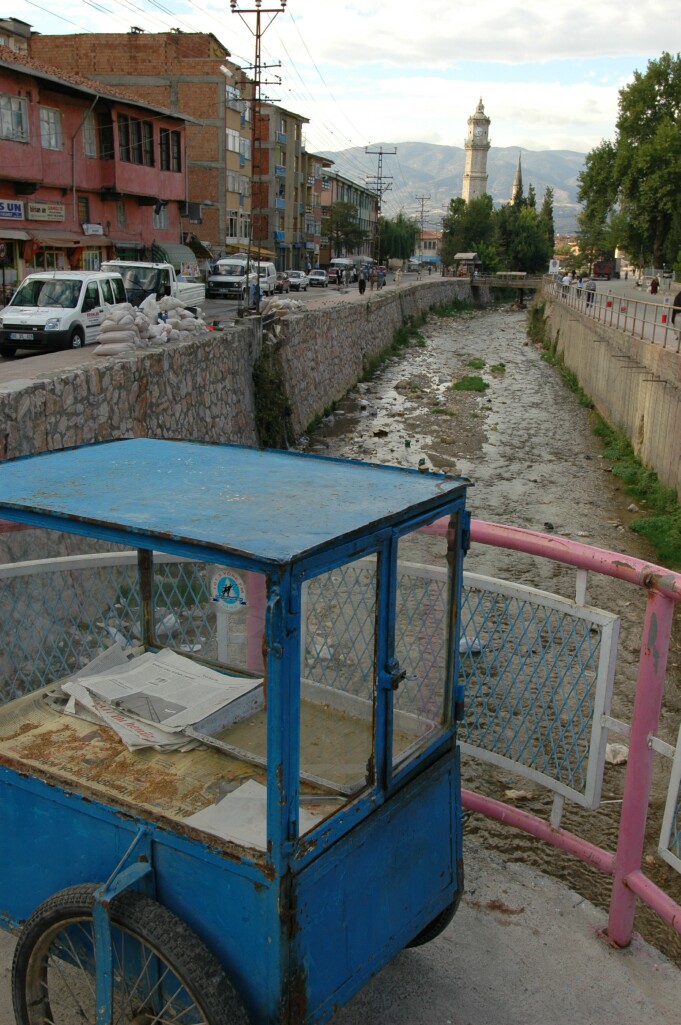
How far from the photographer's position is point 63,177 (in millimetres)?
27922

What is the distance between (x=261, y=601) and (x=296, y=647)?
1.45 meters

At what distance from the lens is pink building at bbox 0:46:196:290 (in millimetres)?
25156

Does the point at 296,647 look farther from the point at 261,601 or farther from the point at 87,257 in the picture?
the point at 87,257

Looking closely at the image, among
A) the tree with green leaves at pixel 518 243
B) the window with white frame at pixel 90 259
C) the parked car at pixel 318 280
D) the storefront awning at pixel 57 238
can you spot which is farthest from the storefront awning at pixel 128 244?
the tree with green leaves at pixel 518 243

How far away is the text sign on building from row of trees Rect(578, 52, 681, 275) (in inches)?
1726

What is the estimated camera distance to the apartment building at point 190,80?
46.5m

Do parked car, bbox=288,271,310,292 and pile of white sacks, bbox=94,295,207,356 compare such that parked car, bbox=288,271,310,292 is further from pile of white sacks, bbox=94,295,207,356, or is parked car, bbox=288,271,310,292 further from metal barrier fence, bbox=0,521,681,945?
metal barrier fence, bbox=0,521,681,945

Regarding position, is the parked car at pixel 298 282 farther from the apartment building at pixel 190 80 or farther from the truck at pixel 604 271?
the truck at pixel 604 271

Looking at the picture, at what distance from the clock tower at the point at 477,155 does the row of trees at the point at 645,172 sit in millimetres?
96491

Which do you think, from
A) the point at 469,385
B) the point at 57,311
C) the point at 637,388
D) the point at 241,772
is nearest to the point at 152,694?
the point at 241,772

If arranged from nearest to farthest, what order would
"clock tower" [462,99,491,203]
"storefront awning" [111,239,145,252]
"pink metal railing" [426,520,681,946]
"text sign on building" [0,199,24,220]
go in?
1. "pink metal railing" [426,520,681,946]
2. "text sign on building" [0,199,24,220]
3. "storefront awning" [111,239,145,252]
4. "clock tower" [462,99,491,203]

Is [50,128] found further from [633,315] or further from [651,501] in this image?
[651,501]

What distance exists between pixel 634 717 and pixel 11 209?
2590 centimetres

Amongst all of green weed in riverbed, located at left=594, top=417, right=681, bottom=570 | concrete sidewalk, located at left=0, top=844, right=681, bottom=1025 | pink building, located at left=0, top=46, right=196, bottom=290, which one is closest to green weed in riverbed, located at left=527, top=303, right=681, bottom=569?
green weed in riverbed, located at left=594, top=417, right=681, bottom=570
